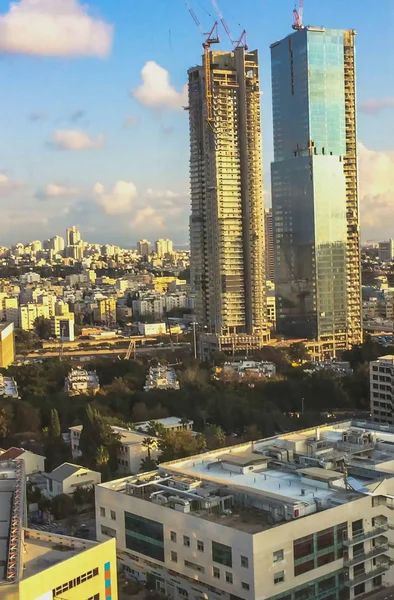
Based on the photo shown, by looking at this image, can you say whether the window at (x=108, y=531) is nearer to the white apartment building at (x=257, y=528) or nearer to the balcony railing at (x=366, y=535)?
the white apartment building at (x=257, y=528)

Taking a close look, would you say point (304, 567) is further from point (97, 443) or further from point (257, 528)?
point (97, 443)

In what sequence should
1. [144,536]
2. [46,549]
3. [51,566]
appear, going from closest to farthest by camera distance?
[51,566]
[46,549]
[144,536]

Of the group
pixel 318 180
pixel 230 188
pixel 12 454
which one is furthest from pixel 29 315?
pixel 12 454

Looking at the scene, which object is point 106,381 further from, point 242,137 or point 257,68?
point 257,68

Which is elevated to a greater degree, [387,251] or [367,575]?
[387,251]

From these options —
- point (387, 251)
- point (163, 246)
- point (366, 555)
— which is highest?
point (163, 246)

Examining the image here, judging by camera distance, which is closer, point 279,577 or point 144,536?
point 279,577

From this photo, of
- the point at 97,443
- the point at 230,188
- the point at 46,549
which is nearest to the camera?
the point at 46,549
